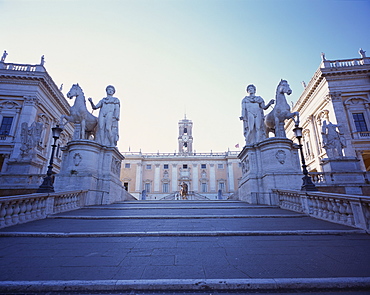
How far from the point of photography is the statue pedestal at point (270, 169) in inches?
373

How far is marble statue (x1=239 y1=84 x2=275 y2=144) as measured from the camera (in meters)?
11.7

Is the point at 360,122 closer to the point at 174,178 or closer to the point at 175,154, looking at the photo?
the point at 174,178

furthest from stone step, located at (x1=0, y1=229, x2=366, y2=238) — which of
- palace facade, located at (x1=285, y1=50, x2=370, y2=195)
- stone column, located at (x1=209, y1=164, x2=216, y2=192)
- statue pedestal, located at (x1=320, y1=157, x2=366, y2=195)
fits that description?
stone column, located at (x1=209, y1=164, x2=216, y2=192)

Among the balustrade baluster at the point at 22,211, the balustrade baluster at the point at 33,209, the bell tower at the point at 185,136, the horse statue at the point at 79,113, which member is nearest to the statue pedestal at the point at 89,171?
the horse statue at the point at 79,113

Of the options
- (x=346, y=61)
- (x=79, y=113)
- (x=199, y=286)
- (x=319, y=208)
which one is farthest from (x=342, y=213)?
(x=346, y=61)

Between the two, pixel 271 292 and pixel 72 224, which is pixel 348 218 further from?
pixel 72 224

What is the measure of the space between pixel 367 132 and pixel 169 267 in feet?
93.5

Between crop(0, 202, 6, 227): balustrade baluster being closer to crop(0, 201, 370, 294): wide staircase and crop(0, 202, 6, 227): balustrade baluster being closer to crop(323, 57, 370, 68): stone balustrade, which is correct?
crop(0, 201, 370, 294): wide staircase

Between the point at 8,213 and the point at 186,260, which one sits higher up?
the point at 8,213

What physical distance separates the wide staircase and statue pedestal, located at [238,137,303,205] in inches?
184

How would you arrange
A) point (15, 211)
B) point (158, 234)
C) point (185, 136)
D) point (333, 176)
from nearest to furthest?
1. point (158, 234)
2. point (15, 211)
3. point (333, 176)
4. point (185, 136)

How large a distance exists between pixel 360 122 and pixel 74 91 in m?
28.8

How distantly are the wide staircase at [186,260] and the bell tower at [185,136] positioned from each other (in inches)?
2249

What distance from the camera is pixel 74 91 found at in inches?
450
